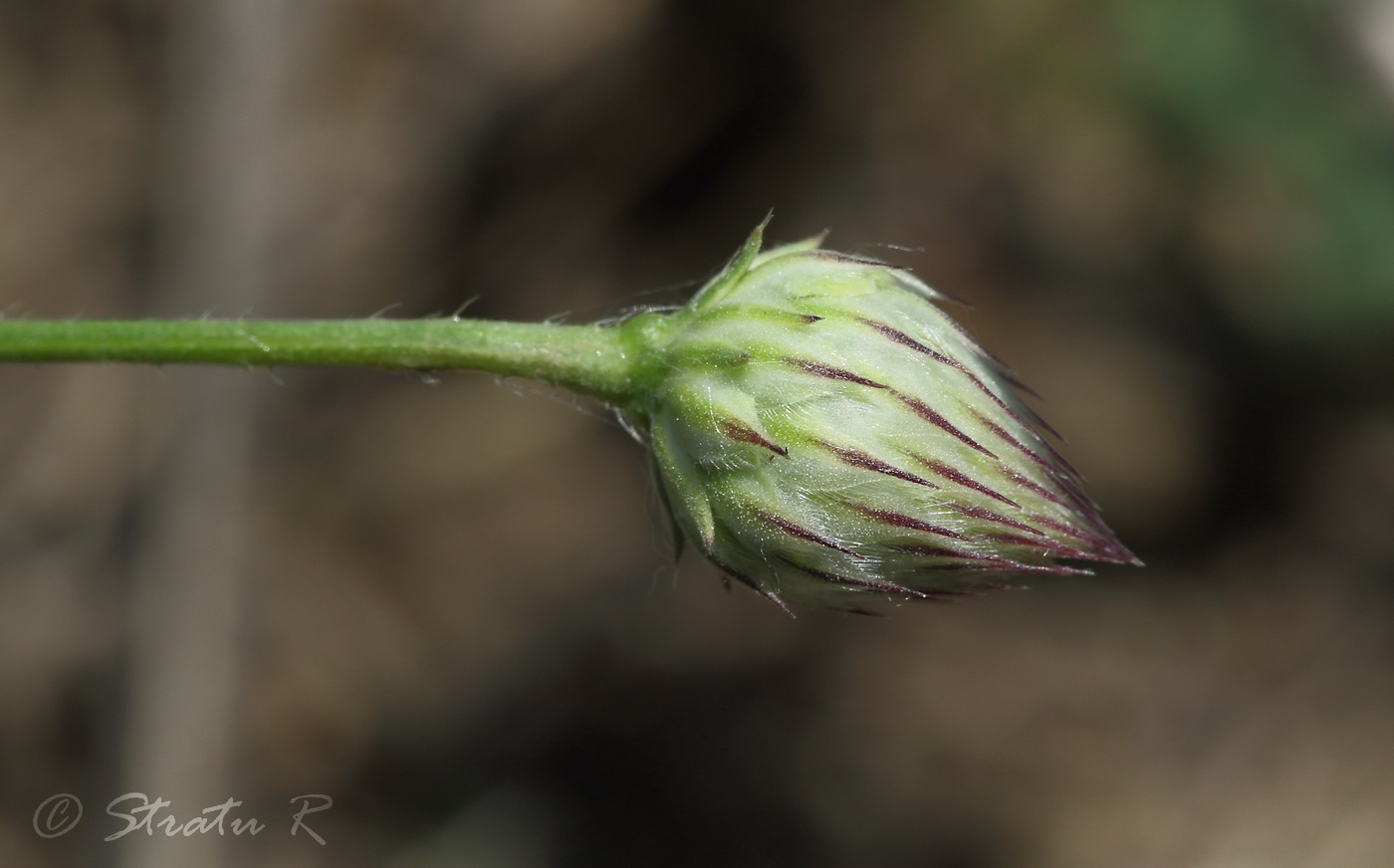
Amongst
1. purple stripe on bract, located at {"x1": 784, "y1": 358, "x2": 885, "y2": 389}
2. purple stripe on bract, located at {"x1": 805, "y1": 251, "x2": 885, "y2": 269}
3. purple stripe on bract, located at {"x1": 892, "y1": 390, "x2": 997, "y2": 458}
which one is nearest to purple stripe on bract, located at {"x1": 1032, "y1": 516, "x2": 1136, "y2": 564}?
purple stripe on bract, located at {"x1": 892, "y1": 390, "x2": 997, "y2": 458}

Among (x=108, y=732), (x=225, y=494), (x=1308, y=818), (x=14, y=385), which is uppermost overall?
(x=14, y=385)

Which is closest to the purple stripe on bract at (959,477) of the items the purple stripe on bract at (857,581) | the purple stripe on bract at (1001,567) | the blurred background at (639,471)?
the purple stripe on bract at (1001,567)

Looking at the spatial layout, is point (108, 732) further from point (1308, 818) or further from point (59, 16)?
point (1308, 818)

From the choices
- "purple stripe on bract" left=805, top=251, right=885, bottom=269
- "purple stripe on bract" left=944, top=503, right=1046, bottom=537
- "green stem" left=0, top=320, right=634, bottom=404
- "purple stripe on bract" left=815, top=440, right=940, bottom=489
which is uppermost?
"green stem" left=0, top=320, right=634, bottom=404

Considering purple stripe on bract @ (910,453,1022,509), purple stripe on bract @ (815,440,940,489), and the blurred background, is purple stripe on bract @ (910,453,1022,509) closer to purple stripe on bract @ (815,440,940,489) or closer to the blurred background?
purple stripe on bract @ (815,440,940,489)

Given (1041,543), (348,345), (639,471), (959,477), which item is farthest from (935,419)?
(639,471)

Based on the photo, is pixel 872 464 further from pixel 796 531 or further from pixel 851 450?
pixel 796 531

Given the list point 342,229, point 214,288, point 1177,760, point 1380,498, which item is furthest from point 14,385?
point 1380,498
